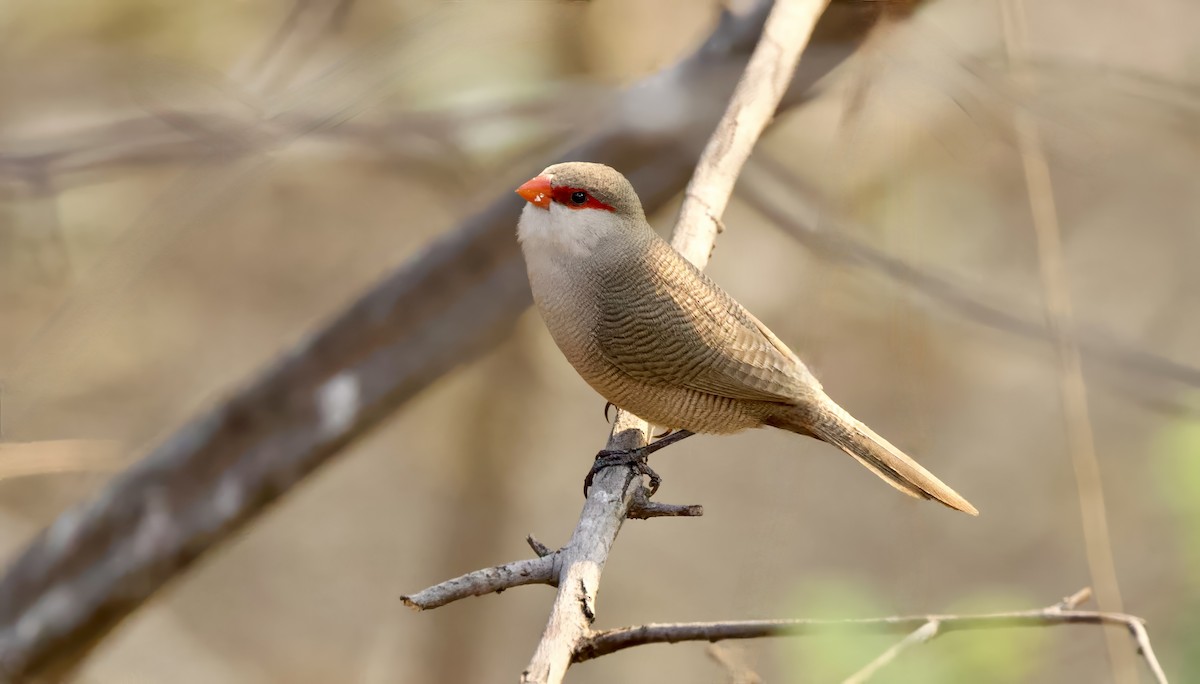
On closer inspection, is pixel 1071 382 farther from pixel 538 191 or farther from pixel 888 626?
pixel 538 191

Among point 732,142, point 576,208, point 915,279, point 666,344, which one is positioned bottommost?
point 666,344

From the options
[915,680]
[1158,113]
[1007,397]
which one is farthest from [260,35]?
[1007,397]

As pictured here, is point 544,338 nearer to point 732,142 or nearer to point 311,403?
point 311,403

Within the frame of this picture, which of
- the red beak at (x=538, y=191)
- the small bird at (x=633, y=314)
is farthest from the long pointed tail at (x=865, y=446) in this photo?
the red beak at (x=538, y=191)

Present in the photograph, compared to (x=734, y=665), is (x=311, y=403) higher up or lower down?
lower down

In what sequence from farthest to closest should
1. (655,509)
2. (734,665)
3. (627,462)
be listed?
(627,462)
(655,509)
(734,665)

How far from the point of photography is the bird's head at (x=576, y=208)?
92.6 inches

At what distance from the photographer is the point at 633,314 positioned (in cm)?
237

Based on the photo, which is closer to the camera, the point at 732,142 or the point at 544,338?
the point at 732,142

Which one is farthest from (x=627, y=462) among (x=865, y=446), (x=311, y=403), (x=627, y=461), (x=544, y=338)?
(x=544, y=338)

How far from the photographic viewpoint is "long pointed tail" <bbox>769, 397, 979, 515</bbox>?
2484 millimetres

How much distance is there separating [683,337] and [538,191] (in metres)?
0.45

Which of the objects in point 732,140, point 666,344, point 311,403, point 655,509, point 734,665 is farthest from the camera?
point 311,403

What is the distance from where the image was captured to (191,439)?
3.28m
